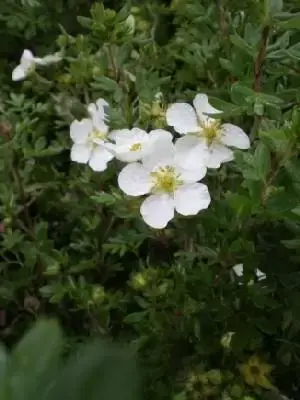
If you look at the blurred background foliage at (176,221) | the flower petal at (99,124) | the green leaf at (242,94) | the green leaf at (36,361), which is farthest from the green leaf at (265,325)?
the green leaf at (36,361)

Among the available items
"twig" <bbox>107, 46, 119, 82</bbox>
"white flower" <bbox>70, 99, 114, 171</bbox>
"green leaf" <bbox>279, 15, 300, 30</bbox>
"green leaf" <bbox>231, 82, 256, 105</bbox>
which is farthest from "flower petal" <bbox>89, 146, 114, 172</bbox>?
"green leaf" <bbox>279, 15, 300, 30</bbox>

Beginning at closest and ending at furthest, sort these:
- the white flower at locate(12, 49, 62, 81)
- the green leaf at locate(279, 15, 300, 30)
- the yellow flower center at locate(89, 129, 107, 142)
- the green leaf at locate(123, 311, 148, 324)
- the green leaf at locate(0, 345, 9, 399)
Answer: the green leaf at locate(0, 345, 9, 399) → the green leaf at locate(279, 15, 300, 30) → the green leaf at locate(123, 311, 148, 324) → the yellow flower center at locate(89, 129, 107, 142) → the white flower at locate(12, 49, 62, 81)

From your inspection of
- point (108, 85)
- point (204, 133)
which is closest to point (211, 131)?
point (204, 133)

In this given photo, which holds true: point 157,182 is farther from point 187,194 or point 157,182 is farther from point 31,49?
point 31,49

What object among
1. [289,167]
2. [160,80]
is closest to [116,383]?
[289,167]

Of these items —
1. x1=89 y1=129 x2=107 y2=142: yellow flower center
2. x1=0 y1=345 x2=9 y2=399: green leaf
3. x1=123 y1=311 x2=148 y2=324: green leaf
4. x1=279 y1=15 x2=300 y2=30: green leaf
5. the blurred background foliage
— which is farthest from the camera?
x1=89 y1=129 x2=107 y2=142: yellow flower center

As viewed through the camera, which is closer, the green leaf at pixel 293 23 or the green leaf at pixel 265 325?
the green leaf at pixel 293 23

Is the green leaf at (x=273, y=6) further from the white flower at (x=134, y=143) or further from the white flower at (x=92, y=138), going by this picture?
the white flower at (x=92, y=138)

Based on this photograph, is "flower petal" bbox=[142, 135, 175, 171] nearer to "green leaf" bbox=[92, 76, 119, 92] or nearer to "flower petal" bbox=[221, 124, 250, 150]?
"flower petal" bbox=[221, 124, 250, 150]

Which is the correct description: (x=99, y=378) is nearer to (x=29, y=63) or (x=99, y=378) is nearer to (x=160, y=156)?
(x=160, y=156)
